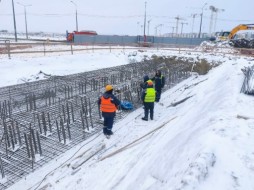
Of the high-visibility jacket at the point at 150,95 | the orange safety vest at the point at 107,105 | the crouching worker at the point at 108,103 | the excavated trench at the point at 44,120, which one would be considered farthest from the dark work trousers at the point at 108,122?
the high-visibility jacket at the point at 150,95

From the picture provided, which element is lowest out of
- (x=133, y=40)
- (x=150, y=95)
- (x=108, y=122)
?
(x=108, y=122)

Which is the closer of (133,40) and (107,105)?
(107,105)

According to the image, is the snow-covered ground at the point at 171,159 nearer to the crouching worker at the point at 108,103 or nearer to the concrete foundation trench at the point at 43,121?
the concrete foundation trench at the point at 43,121

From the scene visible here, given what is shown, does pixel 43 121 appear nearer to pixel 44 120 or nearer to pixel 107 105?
pixel 44 120

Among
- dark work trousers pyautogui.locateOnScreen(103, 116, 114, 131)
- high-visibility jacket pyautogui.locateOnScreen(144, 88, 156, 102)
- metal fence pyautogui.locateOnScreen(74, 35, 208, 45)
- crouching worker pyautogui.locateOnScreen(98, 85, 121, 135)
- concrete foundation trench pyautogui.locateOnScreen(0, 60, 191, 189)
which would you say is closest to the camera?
concrete foundation trench pyautogui.locateOnScreen(0, 60, 191, 189)

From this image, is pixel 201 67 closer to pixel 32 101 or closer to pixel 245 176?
pixel 32 101

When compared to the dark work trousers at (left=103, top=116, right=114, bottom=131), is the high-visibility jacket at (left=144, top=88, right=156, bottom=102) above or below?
above

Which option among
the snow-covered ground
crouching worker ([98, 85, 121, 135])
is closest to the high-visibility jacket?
the snow-covered ground

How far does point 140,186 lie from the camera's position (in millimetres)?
3496

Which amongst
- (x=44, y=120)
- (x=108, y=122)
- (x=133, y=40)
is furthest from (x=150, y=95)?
(x=133, y=40)

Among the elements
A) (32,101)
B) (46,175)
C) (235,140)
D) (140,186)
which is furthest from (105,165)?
(32,101)

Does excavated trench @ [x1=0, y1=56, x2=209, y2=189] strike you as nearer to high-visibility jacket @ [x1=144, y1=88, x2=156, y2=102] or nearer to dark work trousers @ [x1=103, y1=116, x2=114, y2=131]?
dark work trousers @ [x1=103, y1=116, x2=114, y2=131]

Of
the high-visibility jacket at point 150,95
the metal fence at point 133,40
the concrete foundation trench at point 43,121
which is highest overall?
the metal fence at point 133,40

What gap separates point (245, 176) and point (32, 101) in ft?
23.8
